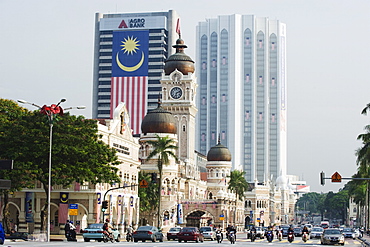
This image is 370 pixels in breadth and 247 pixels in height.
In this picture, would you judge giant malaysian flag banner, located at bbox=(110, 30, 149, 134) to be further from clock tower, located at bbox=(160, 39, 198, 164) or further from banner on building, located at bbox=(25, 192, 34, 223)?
banner on building, located at bbox=(25, 192, 34, 223)

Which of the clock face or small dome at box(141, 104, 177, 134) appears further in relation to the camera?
the clock face

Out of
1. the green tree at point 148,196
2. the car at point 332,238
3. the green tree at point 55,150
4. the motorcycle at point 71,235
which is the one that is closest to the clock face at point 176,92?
the green tree at point 148,196

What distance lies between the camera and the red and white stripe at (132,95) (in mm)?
196125

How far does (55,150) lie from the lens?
61.5 metres

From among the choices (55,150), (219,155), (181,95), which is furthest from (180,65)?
(55,150)

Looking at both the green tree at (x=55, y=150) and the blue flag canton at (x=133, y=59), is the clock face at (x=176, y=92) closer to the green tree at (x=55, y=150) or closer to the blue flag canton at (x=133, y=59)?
the blue flag canton at (x=133, y=59)

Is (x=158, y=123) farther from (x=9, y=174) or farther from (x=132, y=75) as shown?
(x=132, y=75)

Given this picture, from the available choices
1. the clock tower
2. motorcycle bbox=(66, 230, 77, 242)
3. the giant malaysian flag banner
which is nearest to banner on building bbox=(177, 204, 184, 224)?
the clock tower

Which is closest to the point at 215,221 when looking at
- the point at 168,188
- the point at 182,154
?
the point at 168,188

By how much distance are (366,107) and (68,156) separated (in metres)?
35.5

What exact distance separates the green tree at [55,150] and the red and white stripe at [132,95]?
13074 cm

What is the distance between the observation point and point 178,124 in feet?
474

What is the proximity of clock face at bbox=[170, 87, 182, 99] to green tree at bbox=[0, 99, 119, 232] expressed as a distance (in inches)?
3136

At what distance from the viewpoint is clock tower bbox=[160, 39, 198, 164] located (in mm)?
143625
